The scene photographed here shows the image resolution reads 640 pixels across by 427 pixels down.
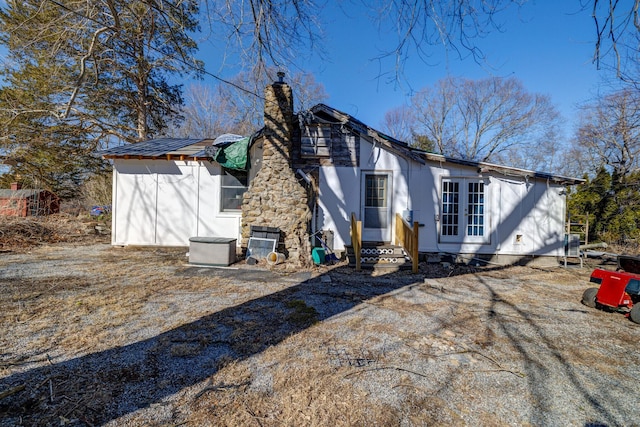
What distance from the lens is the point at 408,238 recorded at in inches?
290

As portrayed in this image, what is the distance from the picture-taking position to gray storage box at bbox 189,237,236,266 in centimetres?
682

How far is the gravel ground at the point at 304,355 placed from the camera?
2059 mm

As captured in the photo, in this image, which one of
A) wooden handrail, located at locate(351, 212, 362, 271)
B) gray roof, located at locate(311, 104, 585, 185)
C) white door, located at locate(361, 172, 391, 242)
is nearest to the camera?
wooden handrail, located at locate(351, 212, 362, 271)

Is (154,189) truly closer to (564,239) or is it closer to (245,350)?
(245,350)

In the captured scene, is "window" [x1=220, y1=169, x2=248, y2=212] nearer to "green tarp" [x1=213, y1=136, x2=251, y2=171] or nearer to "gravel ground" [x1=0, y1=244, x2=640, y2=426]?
"green tarp" [x1=213, y1=136, x2=251, y2=171]

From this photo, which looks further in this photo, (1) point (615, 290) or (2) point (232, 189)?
(2) point (232, 189)

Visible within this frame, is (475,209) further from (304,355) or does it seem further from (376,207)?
(304,355)

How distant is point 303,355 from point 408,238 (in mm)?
5211

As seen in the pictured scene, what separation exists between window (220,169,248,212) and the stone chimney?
63.0 inches

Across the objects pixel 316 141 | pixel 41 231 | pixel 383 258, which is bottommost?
pixel 383 258

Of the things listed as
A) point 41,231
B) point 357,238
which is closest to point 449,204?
point 357,238

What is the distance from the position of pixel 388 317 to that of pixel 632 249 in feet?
42.9

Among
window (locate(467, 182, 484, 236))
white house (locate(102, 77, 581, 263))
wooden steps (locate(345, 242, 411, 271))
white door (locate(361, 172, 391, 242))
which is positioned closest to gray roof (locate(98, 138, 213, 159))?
white house (locate(102, 77, 581, 263))

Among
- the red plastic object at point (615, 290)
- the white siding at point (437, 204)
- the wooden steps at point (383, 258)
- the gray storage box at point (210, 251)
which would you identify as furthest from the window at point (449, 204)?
the gray storage box at point (210, 251)
